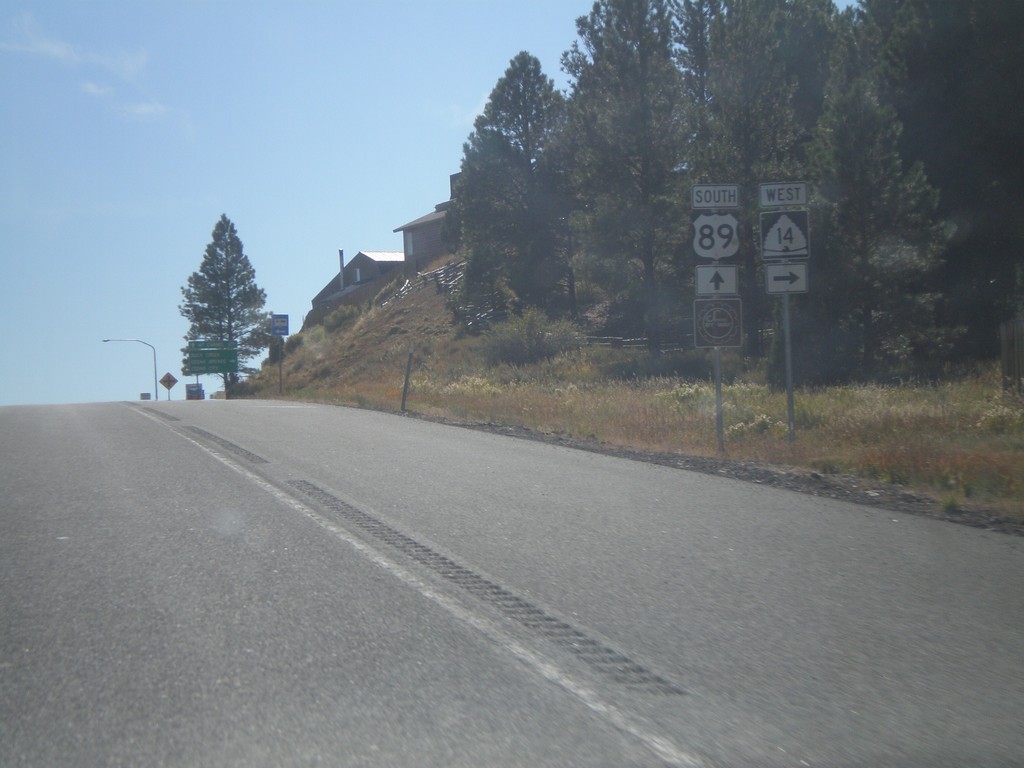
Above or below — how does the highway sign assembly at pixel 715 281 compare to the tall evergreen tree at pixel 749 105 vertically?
below

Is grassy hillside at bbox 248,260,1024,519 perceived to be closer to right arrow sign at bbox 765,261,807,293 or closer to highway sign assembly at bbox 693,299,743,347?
highway sign assembly at bbox 693,299,743,347

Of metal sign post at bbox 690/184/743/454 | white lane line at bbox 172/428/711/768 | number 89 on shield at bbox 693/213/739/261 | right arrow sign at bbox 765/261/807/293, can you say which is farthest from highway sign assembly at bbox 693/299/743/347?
white lane line at bbox 172/428/711/768

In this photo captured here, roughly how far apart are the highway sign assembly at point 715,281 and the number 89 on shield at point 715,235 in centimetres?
45

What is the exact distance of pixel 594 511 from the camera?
1038 centimetres

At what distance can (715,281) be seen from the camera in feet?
51.0

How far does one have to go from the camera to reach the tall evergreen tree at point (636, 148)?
38.7m

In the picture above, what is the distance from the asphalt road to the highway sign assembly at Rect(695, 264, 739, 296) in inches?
178

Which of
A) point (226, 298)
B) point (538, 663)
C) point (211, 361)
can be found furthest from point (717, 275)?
point (226, 298)

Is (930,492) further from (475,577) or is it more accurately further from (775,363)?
(775,363)

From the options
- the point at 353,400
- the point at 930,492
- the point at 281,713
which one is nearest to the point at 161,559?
the point at 281,713

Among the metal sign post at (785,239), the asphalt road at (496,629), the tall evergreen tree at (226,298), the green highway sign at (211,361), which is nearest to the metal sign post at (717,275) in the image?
the metal sign post at (785,239)

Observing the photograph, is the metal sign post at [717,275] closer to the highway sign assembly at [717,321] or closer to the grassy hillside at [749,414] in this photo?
the highway sign assembly at [717,321]

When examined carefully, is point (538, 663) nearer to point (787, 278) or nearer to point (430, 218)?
point (787, 278)

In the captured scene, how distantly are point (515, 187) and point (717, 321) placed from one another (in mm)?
32514
